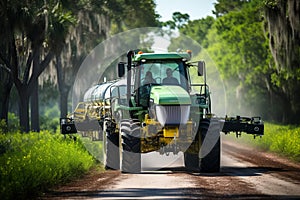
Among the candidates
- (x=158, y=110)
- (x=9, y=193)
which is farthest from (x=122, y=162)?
(x=9, y=193)

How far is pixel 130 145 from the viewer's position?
18531mm

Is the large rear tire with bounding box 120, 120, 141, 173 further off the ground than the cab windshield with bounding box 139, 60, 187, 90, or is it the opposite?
the cab windshield with bounding box 139, 60, 187, 90

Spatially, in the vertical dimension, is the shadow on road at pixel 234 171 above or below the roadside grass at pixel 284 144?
below

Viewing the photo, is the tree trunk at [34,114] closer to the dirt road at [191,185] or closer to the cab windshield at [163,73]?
the dirt road at [191,185]

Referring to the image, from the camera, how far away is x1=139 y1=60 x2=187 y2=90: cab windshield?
1931 centimetres

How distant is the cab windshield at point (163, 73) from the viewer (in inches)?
760

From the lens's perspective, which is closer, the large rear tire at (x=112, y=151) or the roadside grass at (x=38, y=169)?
the roadside grass at (x=38, y=169)

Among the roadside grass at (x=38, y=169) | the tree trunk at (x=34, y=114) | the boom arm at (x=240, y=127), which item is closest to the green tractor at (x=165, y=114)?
the boom arm at (x=240, y=127)

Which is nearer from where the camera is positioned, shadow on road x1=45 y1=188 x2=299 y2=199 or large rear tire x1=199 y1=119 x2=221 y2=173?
shadow on road x1=45 y1=188 x2=299 y2=199

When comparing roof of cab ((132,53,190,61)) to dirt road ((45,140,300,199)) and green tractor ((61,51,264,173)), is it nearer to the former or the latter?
green tractor ((61,51,264,173))

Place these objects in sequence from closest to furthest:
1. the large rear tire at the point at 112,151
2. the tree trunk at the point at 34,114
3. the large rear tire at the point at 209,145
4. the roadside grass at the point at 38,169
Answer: the roadside grass at the point at 38,169 → the large rear tire at the point at 209,145 → the large rear tire at the point at 112,151 → the tree trunk at the point at 34,114

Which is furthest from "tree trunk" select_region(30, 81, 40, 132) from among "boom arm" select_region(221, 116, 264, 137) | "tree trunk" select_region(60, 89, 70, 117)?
"boom arm" select_region(221, 116, 264, 137)

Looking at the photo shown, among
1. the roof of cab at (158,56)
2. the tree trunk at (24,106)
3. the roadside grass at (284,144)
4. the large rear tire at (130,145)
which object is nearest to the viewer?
the large rear tire at (130,145)

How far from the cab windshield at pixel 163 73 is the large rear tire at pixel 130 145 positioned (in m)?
1.37
